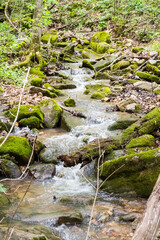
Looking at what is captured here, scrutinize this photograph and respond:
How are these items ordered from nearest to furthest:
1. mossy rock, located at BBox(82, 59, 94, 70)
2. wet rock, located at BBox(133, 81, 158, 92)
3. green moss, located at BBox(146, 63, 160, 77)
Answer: wet rock, located at BBox(133, 81, 158, 92) → green moss, located at BBox(146, 63, 160, 77) → mossy rock, located at BBox(82, 59, 94, 70)

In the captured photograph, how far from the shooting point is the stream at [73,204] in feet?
12.2

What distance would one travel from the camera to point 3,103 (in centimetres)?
835

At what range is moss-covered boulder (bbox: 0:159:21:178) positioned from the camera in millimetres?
Result: 5312

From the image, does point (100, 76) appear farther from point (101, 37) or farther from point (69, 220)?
point (69, 220)

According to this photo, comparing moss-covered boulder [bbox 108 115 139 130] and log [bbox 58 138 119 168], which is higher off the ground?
log [bbox 58 138 119 168]

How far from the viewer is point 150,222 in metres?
1.61

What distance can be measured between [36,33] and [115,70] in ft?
13.9

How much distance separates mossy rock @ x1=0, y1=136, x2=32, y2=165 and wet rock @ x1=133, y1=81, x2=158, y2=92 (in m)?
5.91

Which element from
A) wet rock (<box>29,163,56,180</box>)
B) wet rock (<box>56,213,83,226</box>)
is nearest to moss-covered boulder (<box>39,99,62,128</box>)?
wet rock (<box>29,163,56,180</box>)

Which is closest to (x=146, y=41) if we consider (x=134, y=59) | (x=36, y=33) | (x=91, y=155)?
(x=134, y=59)

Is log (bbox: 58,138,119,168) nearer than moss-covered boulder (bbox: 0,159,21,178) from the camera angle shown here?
Yes

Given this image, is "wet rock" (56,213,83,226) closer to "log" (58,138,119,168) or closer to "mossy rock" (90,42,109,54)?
"log" (58,138,119,168)

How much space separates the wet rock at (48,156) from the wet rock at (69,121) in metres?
1.27

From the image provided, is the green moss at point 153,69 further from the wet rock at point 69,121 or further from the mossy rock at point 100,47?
the wet rock at point 69,121
